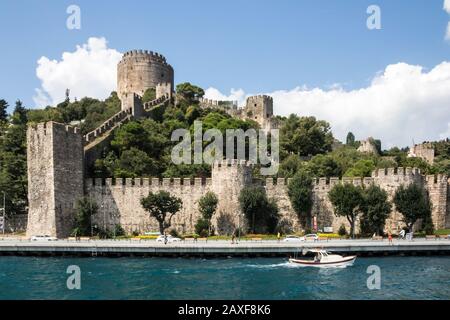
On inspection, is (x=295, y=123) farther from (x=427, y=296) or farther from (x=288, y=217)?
(x=427, y=296)

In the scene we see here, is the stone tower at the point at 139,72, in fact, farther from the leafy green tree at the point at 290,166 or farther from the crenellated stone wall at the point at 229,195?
the crenellated stone wall at the point at 229,195

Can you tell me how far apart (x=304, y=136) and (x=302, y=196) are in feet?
93.8

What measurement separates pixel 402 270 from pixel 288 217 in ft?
60.9

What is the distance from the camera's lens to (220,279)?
29156 mm

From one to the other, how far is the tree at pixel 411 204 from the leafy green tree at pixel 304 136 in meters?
29.6

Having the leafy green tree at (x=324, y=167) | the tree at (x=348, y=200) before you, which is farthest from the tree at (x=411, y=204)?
the leafy green tree at (x=324, y=167)

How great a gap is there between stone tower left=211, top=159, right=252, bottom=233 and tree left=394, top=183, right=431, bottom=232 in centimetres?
1390

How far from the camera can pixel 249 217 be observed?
155 ft

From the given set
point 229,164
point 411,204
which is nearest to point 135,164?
point 229,164

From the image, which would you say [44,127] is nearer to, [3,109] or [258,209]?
[258,209]

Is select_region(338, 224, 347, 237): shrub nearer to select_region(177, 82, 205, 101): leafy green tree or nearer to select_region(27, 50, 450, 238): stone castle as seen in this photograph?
select_region(27, 50, 450, 238): stone castle

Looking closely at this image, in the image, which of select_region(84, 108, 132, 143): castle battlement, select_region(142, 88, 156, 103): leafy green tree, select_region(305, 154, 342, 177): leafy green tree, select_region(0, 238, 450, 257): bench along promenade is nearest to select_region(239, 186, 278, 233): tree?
select_region(0, 238, 450, 257): bench along promenade

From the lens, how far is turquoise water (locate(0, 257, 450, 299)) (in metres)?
25.4

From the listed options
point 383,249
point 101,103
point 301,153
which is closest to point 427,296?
point 383,249
